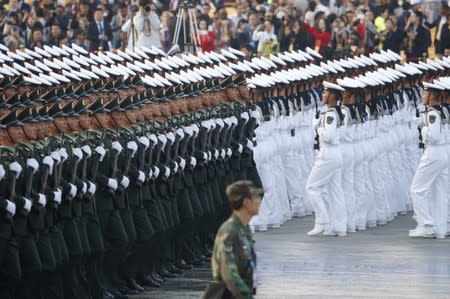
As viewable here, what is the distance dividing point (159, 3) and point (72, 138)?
941 inches

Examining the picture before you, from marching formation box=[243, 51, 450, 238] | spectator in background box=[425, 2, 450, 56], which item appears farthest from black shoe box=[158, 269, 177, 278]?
spectator in background box=[425, 2, 450, 56]

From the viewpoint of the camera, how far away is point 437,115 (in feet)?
69.2

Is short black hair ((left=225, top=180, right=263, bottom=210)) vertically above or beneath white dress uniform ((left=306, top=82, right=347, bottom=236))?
above

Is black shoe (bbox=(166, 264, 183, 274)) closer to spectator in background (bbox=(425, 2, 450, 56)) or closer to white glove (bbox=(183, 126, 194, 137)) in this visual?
white glove (bbox=(183, 126, 194, 137))

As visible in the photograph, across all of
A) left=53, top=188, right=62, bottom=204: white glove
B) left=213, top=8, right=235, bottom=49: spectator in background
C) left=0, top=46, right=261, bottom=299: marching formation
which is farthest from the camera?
left=213, top=8, right=235, bottom=49: spectator in background

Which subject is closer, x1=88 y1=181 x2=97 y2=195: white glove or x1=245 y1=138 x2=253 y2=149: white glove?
x1=88 y1=181 x2=97 y2=195: white glove

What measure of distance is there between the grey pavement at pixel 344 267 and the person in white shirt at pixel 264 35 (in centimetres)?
1095

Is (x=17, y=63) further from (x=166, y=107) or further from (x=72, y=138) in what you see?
(x=72, y=138)

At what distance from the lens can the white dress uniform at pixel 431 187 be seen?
21.3m

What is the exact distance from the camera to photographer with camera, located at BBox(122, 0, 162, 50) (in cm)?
3184

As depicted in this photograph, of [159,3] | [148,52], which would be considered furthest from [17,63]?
[159,3]

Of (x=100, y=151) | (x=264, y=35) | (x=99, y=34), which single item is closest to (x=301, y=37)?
(x=264, y=35)

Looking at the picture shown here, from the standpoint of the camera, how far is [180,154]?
1791cm

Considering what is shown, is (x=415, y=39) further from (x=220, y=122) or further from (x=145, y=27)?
(x=220, y=122)
